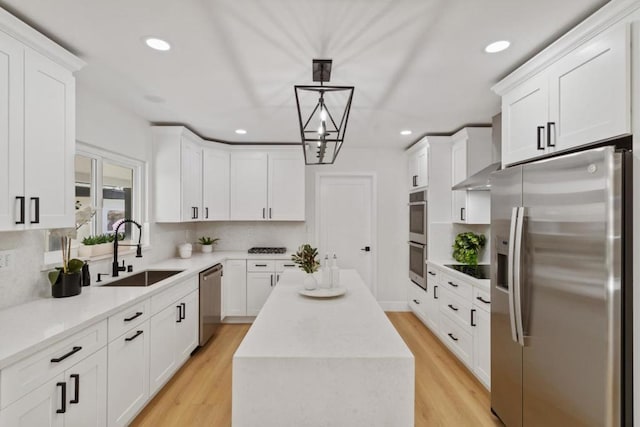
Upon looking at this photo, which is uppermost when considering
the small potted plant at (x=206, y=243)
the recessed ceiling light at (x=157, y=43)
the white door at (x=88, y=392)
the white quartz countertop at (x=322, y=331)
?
the recessed ceiling light at (x=157, y=43)

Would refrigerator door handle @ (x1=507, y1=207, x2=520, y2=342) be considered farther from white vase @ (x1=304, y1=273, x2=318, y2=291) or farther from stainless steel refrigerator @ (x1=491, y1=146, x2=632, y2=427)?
white vase @ (x1=304, y1=273, x2=318, y2=291)

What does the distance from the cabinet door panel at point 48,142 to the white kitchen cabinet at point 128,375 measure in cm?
85

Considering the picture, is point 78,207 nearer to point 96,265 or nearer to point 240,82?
point 96,265

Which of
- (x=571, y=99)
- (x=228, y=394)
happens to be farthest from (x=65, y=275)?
(x=571, y=99)

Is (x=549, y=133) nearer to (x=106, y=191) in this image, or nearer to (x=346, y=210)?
(x=346, y=210)

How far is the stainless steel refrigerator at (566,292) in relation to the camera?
1.40 meters

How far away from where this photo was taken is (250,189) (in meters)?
4.62

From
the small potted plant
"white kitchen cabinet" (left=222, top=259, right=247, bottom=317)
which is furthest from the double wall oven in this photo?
the small potted plant

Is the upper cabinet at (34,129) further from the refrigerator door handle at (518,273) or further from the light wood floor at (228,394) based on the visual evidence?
the refrigerator door handle at (518,273)

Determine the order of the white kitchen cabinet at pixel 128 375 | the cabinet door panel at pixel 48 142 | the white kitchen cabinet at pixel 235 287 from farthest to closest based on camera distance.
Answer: the white kitchen cabinet at pixel 235 287 → the white kitchen cabinet at pixel 128 375 → the cabinet door panel at pixel 48 142

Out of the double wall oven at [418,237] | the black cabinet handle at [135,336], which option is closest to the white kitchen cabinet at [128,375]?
the black cabinet handle at [135,336]

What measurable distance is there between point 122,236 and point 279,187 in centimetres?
210

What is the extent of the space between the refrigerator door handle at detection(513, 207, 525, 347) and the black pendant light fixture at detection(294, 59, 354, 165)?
1.14 meters

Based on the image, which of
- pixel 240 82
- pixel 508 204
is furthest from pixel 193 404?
pixel 508 204
